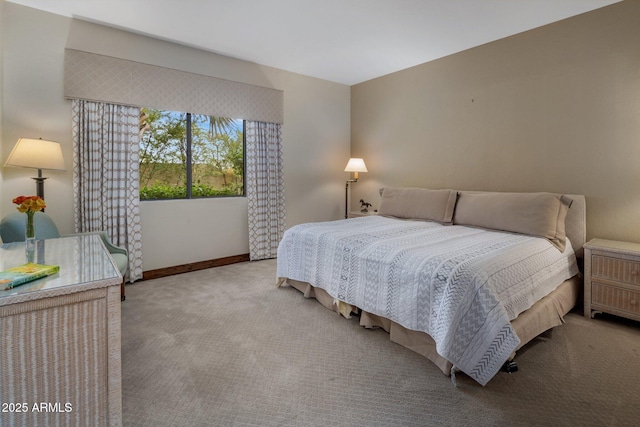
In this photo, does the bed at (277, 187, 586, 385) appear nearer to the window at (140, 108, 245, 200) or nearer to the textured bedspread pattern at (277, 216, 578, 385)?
the textured bedspread pattern at (277, 216, 578, 385)

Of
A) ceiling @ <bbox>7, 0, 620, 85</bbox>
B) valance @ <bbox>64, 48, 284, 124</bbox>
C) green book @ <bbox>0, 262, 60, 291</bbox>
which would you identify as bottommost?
green book @ <bbox>0, 262, 60, 291</bbox>

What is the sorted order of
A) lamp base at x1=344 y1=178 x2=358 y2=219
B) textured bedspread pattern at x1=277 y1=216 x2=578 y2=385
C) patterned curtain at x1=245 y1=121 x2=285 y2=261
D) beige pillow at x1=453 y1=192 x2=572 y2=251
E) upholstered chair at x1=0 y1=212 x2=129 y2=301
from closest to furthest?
textured bedspread pattern at x1=277 y1=216 x2=578 y2=385 → upholstered chair at x1=0 y1=212 x2=129 y2=301 → beige pillow at x1=453 y1=192 x2=572 y2=251 → patterned curtain at x1=245 y1=121 x2=285 y2=261 → lamp base at x1=344 y1=178 x2=358 y2=219

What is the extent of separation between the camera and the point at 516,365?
6.51ft

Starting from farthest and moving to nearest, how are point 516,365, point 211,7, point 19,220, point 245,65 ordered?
point 245,65 < point 211,7 < point 19,220 < point 516,365

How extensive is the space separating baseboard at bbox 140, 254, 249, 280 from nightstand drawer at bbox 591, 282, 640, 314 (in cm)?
379

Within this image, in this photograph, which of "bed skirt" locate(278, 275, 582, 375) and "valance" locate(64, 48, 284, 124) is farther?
"valance" locate(64, 48, 284, 124)

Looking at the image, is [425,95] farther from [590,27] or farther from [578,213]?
[578,213]

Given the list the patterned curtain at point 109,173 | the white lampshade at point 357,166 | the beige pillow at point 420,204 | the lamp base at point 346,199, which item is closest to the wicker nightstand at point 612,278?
the beige pillow at point 420,204

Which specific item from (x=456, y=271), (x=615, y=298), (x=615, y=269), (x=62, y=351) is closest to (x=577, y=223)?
(x=615, y=269)

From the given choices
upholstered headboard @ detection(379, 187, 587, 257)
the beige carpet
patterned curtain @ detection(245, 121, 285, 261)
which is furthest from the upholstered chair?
upholstered headboard @ detection(379, 187, 587, 257)

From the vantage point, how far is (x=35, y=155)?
2.68m

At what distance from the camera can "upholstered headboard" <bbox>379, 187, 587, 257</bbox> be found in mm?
2805

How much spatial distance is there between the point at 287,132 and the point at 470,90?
2.46m

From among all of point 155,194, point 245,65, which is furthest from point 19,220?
point 245,65
